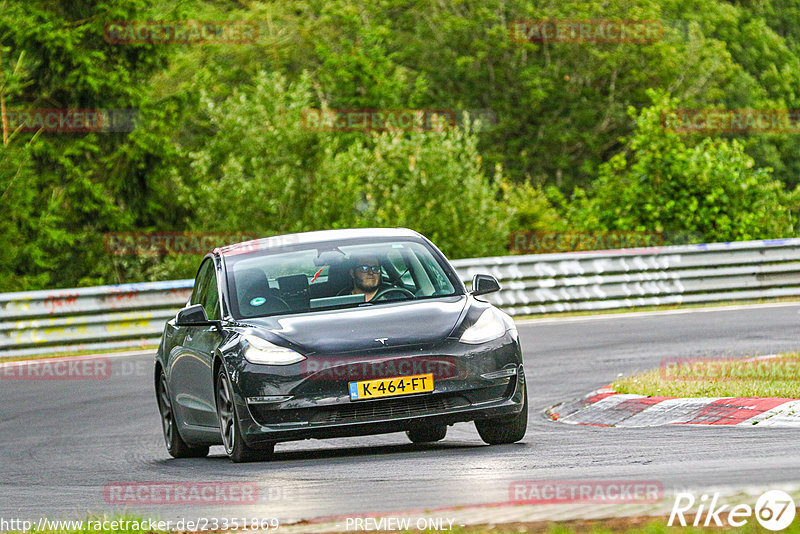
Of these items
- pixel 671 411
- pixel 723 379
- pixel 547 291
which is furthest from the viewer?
pixel 547 291

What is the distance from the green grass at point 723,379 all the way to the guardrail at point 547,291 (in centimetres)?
698

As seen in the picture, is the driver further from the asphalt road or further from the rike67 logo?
the rike67 logo

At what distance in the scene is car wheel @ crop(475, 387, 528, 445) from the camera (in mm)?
9844

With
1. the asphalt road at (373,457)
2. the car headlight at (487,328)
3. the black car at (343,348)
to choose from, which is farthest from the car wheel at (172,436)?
the car headlight at (487,328)

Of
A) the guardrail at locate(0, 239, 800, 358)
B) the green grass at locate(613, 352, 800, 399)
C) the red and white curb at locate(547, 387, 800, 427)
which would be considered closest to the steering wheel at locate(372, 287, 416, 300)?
the red and white curb at locate(547, 387, 800, 427)

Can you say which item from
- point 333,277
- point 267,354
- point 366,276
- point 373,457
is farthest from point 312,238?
point 373,457

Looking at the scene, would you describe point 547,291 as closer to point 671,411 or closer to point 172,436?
point 671,411

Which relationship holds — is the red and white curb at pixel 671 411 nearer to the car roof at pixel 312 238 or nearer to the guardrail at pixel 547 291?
the car roof at pixel 312 238

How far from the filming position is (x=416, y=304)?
9852 millimetres

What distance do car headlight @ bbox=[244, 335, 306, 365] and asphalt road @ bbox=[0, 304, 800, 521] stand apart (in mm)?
646

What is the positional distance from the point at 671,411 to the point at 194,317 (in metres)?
3.62

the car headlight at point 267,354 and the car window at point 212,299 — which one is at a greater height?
the car headlight at point 267,354

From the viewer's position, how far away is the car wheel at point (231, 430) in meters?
9.44

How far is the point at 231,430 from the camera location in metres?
9.62
